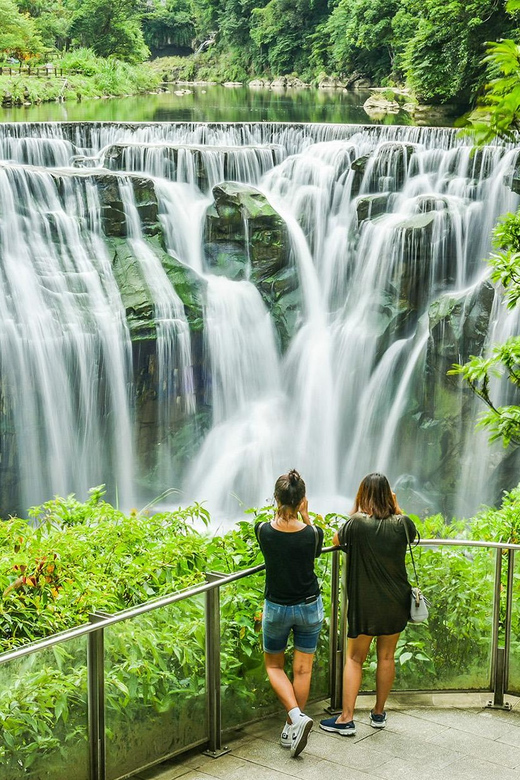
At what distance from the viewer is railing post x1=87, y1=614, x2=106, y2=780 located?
4.21 metres

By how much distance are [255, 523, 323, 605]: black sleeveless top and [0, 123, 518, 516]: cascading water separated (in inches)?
418

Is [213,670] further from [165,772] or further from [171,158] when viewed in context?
[171,158]

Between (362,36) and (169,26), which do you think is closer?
(362,36)

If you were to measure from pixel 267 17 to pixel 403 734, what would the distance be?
1798 inches

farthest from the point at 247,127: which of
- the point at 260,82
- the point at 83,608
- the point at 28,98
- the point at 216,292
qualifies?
the point at 260,82

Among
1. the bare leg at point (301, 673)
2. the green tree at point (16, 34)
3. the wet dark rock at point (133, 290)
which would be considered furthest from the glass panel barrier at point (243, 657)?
the green tree at point (16, 34)

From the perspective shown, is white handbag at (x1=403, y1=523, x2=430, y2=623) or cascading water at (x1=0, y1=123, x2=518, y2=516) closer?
white handbag at (x1=403, y1=523, x2=430, y2=623)

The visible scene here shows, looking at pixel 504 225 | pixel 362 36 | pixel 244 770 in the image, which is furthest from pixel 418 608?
pixel 362 36

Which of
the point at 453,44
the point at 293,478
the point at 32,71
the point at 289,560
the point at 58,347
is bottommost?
the point at 58,347

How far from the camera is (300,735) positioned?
4691 mm

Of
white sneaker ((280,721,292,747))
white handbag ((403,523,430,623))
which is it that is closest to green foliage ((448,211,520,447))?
white handbag ((403,523,430,623))

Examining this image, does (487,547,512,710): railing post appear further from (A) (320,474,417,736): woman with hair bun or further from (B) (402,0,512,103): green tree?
(B) (402,0,512,103): green tree

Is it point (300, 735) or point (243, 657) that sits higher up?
point (243, 657)

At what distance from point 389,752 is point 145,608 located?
143 centimetres
